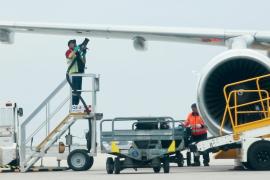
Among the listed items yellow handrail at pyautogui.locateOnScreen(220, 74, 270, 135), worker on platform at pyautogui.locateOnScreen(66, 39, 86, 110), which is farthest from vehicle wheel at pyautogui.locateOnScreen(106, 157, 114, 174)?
worker on platform at pyautogui.locateOnScreen(66, 39, 86, 110)

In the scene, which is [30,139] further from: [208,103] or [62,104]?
[208,103]

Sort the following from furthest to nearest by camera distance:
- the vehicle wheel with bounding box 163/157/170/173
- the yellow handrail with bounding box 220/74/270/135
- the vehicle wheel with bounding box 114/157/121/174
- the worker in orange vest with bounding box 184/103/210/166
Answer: the worker in orange vest with bounding box 184/103/210/166, the yellow handrail with bounding box 220/74/270/135, the vehicle wheel with bounding box 114/157/121/174, the vehicle wheel with bounding box 163/157/170/173

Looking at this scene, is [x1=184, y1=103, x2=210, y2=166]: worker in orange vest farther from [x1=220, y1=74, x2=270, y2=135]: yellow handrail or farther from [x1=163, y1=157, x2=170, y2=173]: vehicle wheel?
[x1=163, y1=157, x2=170, y2=173]: vehicle wheel

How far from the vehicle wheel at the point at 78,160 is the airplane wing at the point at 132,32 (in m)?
3.39

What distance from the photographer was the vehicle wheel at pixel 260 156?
20.5m

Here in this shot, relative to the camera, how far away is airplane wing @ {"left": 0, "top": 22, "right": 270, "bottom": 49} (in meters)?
24.0

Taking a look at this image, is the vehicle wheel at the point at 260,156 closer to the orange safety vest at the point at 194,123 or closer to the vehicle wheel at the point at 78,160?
the vehicle wheel at the point at 78,160

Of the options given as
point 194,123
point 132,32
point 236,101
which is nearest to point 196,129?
point 194,123

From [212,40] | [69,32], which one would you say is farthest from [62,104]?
[212,40]

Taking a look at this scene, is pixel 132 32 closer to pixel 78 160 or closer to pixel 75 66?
pixel 75 66

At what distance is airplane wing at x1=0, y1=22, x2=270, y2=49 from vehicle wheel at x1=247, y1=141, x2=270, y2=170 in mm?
3472

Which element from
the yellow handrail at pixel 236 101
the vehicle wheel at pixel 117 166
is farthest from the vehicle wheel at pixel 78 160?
the yellow handrail at pixel 236 101

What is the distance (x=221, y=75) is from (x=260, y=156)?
2.21 metres

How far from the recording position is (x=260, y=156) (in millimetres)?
20578
